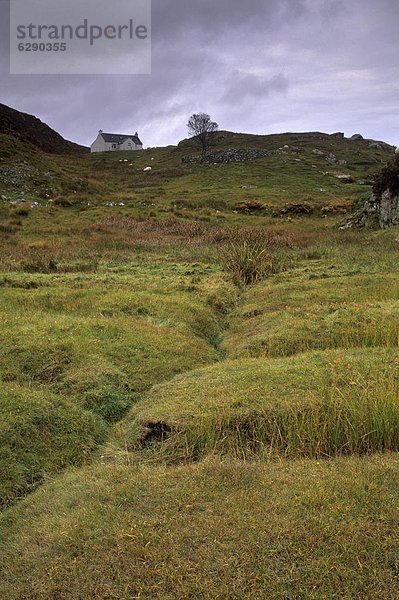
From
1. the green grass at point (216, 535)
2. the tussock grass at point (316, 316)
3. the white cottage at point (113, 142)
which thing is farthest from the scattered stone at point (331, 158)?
the green grass at point (216, 535)

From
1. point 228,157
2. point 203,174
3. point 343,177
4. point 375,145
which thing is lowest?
point 343,177

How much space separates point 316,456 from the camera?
246 inches

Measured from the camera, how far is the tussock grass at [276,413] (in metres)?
6.38

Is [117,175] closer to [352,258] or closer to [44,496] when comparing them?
[352,258]

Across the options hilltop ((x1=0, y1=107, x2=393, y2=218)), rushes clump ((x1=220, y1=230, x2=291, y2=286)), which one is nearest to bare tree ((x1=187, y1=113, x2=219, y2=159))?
hilltop ((x1=0, y1=107, x2=393, y2=218))

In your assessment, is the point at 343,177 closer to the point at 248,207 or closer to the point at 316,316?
the point at 248,207

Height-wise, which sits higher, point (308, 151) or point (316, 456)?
point (308, 151)

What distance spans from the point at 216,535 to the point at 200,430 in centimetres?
234

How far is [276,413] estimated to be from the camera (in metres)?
7.06

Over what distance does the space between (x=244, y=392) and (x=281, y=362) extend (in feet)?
5.13

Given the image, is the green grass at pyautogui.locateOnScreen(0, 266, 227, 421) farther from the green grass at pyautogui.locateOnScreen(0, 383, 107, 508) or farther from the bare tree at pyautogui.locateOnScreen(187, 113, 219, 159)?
the bare tree at pyautogui.locateOnScreen(187, 113, 219, 159)

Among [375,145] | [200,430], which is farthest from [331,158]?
[200,430]

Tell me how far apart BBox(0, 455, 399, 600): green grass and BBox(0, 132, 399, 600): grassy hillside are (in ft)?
0.05

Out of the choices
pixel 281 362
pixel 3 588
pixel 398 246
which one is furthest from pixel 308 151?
pixel 3 588
